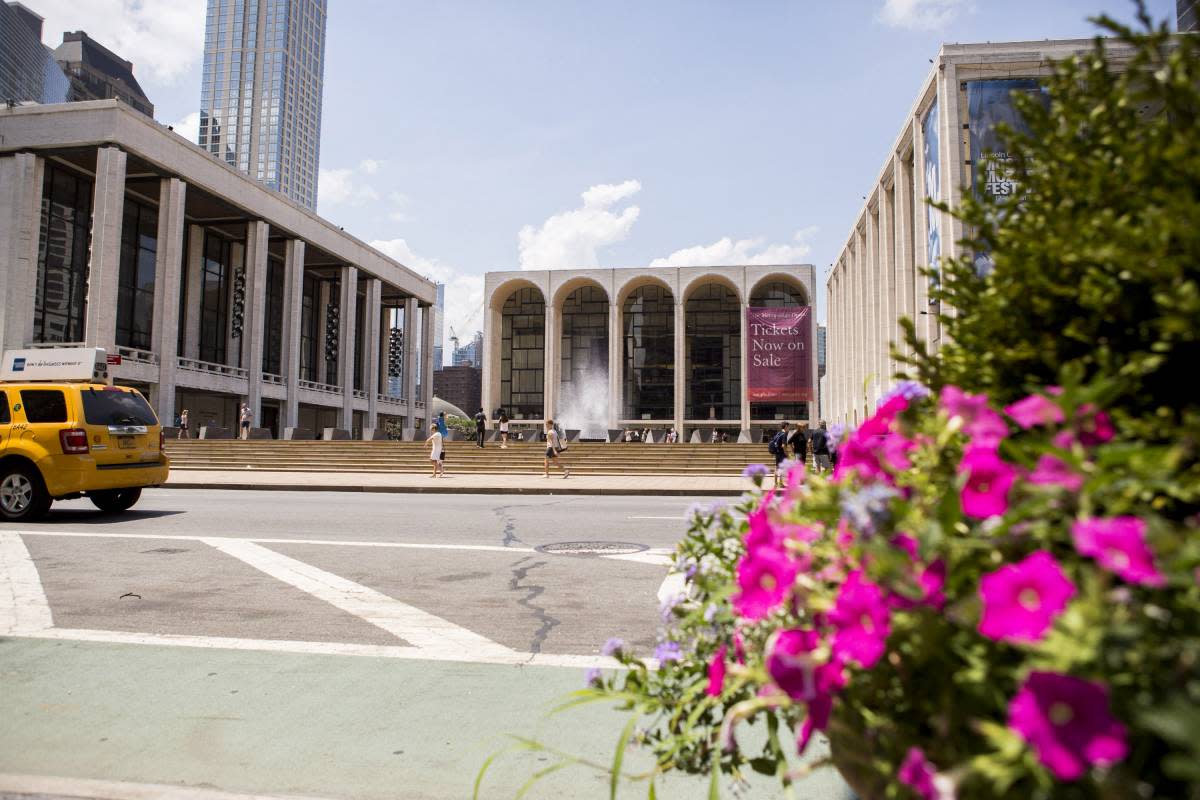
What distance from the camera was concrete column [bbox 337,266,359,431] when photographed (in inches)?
2324

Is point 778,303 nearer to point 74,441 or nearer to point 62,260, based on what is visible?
point 62,260

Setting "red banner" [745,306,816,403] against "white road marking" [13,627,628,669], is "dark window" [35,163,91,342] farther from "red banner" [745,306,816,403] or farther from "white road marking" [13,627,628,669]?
"white road marking" [13,627,628,669]

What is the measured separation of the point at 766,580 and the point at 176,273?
46874 millimetres

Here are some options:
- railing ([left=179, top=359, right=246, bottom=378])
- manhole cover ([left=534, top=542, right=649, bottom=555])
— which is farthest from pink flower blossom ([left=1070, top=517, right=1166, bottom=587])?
railing ([left=179, top=359, right=246, bottom=378])

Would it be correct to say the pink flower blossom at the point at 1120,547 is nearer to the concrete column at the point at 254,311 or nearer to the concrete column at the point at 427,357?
the concrete column at the point at 254,311

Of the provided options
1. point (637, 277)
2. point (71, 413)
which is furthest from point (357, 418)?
point (71, 413)

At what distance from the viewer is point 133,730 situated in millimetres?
3406

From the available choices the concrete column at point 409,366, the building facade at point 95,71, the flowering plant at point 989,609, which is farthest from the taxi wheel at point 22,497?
the building facade at point 95,71

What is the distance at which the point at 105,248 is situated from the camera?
37812 millimetres

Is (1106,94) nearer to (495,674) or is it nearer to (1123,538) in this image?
(1123,538)

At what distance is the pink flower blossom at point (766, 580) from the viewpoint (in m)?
1.35

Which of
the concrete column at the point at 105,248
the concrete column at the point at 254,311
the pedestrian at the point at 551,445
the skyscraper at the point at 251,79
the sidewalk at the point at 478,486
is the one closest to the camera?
the sidewalk at the point at 478,486

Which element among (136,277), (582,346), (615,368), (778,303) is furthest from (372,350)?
(778,303)

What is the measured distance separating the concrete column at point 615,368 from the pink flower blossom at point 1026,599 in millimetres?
65689
